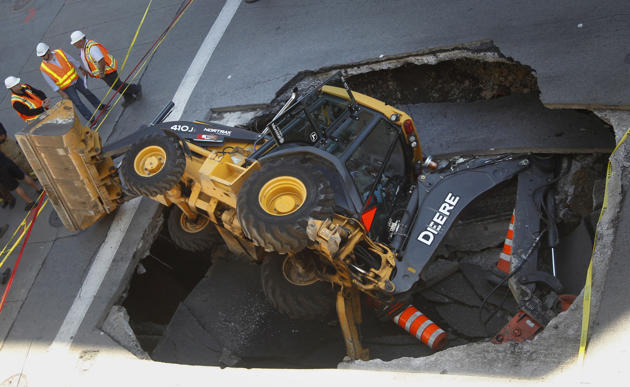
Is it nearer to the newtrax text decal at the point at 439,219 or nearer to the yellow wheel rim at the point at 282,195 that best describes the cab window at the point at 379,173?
the newtrax text decal at the point at 439,219

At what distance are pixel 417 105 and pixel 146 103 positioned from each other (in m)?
4.94

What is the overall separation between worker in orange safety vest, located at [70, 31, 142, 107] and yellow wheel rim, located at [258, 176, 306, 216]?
5409mm

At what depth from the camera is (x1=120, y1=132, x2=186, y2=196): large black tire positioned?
223 inches

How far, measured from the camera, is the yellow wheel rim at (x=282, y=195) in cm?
495

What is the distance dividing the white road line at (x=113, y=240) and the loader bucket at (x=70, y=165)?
0.35 metres

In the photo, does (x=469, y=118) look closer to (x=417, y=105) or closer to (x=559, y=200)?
(x=417, y=105)

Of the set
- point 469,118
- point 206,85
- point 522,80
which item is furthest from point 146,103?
point 522,80

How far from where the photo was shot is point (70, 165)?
6.55 m

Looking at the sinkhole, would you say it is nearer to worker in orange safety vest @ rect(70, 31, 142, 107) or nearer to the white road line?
the white road line

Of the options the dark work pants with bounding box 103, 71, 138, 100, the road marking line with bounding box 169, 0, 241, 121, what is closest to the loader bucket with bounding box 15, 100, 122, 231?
the road marking line with bounding box 169, 0, 241, 121

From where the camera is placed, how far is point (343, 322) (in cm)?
547

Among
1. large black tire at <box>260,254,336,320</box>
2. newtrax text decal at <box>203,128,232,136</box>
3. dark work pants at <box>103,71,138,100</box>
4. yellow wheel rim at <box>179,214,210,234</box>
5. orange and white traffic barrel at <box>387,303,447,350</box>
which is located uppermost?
newtrax text decal at <box>203,128,232,136</box>

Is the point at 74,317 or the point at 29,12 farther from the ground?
the point at 29,12

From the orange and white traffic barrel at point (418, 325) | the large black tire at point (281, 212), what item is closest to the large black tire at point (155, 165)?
the large black tire at point (281, 212)
